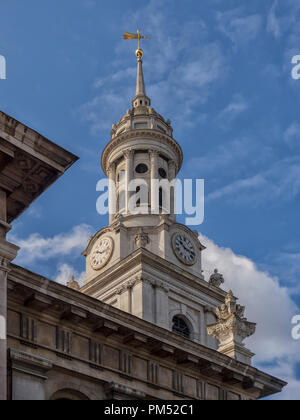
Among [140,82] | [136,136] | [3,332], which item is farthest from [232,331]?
[140,82]

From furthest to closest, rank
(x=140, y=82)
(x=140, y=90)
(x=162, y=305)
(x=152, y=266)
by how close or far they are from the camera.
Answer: (x=140, y=82)
(x=140, y=90)
(x=152, y=266)
(x=162, y=305)

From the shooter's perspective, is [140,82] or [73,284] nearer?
[73,284]

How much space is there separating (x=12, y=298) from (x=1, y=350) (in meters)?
4.27

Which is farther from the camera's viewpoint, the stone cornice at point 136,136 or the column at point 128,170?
the stone cornice at point 136,136

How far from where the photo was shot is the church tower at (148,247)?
5538cm

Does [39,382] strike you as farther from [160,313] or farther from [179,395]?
[160,313]

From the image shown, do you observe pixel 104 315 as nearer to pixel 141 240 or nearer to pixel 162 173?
pixel 141 240

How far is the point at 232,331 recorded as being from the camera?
112ft

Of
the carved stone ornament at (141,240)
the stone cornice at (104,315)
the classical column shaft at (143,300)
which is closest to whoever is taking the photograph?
the stone cornice at (104,315)

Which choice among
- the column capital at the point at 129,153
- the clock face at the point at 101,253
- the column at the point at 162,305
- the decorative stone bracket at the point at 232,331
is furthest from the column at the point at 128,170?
the decorative stone bracket at the point at 232,331

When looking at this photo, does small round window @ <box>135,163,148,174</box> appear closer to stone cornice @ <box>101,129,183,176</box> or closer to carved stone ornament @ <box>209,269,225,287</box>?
stone cornice @ <box>101,129,183,176</box>

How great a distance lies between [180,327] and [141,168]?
14358 millimetres

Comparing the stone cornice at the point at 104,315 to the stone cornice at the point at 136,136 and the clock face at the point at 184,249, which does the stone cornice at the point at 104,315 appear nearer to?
the clock face at the point at 184,249

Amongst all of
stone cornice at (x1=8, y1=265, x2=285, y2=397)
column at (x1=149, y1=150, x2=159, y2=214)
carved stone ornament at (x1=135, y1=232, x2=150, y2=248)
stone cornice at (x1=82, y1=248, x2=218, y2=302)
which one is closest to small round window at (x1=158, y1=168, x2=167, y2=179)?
column at (x1=149, y1=150, x2=159, y2=214)
